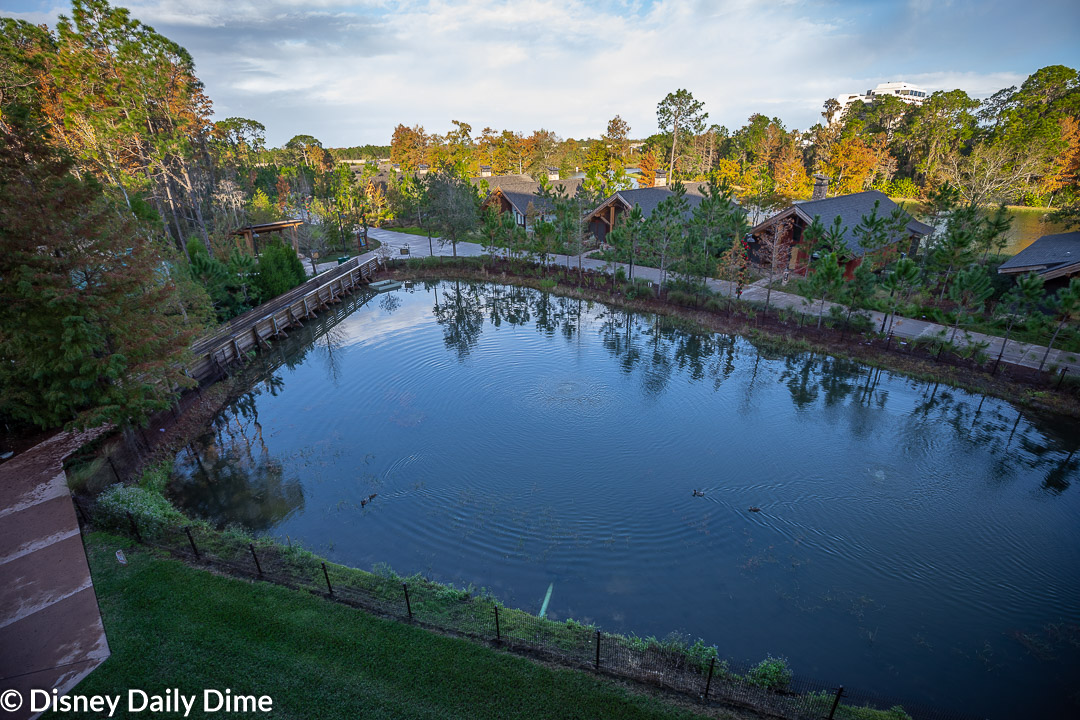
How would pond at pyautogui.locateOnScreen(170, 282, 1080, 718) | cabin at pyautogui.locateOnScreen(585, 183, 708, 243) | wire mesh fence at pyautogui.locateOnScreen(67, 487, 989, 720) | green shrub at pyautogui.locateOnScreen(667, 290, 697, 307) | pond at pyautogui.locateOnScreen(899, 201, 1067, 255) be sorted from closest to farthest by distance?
1. wire mesh fence at pyautogui.locateOnScreen(67, 487, 989, 720)
2. pond at pyautogui.locateOnScreen(170, 282, 1080, 718)
3. green shrub at pyautogui.locateOnScreen(667, 290, 697, 307)
4. pond at pyautogui.locateOnScreen(899, 201, 1067, 255)
5. cabin at pyautogui.locateOnScreen(585, 183, 708, 243)

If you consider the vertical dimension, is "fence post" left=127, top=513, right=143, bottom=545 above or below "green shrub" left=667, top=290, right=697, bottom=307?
below

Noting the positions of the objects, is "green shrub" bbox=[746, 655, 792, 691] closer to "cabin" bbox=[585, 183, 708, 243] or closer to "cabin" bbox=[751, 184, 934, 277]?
"cabin" bbox=[751, 184, 934, 277]

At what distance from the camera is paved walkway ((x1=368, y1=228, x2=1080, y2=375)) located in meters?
21.8

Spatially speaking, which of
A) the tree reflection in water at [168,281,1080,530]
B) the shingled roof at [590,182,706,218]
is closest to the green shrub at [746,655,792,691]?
the tree reflection in water at [168,281,1080,530]

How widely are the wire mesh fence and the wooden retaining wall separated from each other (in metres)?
11.0

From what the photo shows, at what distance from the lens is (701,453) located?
1695 cm

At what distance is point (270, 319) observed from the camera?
28.1m

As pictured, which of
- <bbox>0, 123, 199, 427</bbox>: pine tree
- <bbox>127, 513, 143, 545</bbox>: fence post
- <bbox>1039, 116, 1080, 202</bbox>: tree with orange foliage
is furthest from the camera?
<bbox>1039, 116, 1080, 202</bbox>: tree with orange foliage

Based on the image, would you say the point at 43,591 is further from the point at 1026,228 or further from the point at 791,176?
the point at 791,176

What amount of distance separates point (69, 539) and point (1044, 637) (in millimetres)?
23613

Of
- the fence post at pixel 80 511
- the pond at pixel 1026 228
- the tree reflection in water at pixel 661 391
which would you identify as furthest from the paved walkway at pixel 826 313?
the fence post at pixel 80 511

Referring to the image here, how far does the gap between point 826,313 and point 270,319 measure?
33.3 metres

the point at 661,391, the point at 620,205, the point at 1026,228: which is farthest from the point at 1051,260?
the point at 1026,228

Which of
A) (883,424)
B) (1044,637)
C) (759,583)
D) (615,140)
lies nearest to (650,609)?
(759,583)
